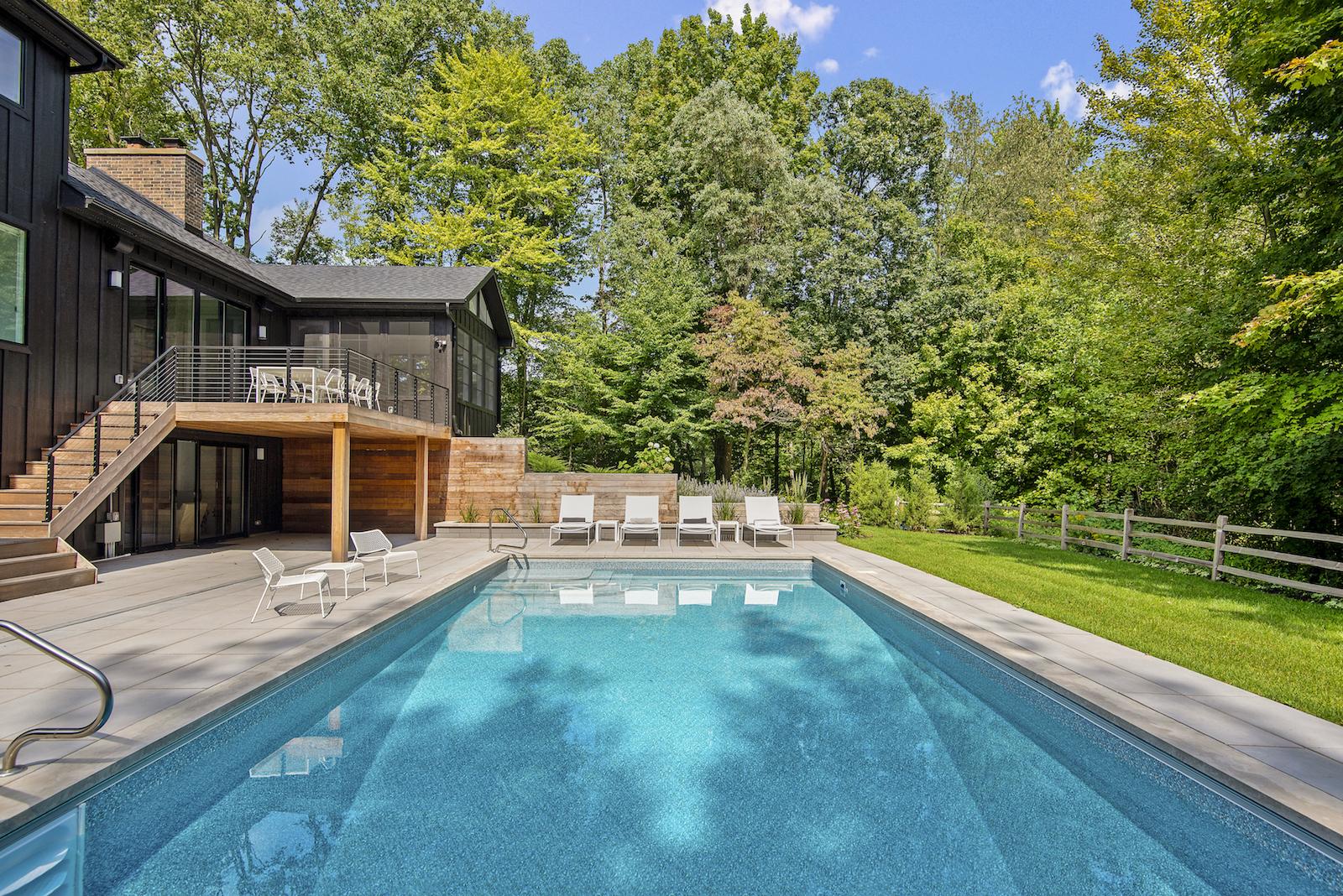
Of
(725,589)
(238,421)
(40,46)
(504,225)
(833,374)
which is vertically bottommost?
(725,589)

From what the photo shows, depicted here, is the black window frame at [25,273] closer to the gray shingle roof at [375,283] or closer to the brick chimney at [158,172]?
the brick chimney at [158,172]

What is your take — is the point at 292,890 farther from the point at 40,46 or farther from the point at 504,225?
the point at 504,225

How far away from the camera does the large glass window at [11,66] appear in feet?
26.0

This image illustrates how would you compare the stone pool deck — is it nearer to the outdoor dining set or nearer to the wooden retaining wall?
the outdoor dining set

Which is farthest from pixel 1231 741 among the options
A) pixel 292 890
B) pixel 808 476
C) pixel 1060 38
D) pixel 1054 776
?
pixel 1060 38

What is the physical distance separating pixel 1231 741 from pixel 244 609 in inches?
313

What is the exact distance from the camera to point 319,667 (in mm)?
4879

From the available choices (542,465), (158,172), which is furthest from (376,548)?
(158,172)

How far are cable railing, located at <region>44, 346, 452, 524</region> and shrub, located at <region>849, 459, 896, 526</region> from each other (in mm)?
10478

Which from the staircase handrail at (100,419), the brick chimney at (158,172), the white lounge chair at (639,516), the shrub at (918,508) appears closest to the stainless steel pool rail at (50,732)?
the staircase handrail at (100,419)

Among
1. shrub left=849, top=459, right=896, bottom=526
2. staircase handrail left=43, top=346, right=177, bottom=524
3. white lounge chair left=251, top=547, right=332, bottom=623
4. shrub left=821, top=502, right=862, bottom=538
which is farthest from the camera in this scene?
shrub left=849, top=459, right=896, bottom=526

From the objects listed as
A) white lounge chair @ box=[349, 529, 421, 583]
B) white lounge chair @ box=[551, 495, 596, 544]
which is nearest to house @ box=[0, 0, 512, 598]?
white lounge chair @ box=[349, 529, 421, 583]

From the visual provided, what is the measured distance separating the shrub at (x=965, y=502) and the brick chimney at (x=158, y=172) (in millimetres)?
18795

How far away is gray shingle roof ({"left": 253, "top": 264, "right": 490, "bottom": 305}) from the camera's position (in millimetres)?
13992
